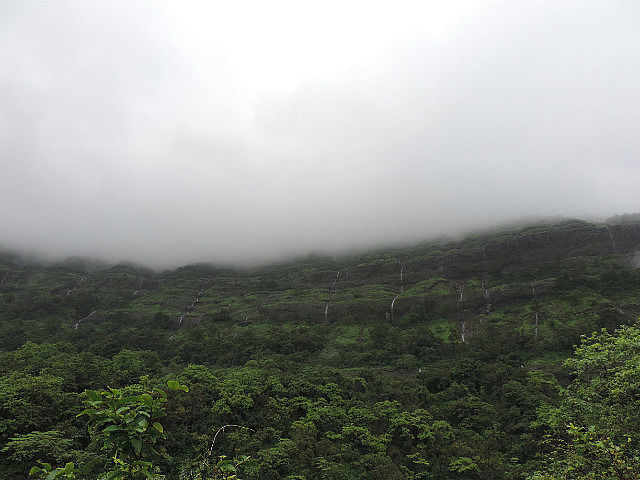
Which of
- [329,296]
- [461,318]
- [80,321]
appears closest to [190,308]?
[80,321]

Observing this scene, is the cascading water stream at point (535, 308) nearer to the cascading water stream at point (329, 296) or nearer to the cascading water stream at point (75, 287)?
the cascading water stream at point (329, 296)

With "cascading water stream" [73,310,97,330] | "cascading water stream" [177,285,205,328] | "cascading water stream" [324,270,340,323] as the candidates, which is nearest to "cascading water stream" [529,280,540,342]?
"cascading water stream" [324,270,340,323]

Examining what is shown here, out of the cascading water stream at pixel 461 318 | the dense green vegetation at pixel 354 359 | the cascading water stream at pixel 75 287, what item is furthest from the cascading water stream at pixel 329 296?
the cascading water stream at pixel 75 287

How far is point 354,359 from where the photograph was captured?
152 feet

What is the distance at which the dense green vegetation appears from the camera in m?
16.4

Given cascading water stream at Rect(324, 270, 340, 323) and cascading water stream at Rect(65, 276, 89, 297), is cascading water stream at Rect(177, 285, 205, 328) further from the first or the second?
cascading water stream at Rect(65, 276, 89, 297)

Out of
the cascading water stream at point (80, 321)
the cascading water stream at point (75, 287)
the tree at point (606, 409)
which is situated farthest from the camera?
the cascading water stream at point (75, 287)

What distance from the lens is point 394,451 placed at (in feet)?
70.1

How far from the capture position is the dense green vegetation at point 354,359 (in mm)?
16406

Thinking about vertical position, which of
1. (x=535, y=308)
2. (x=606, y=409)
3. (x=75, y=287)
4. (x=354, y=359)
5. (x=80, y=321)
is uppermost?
(x=606, y=409)

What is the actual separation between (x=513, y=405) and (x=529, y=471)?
974 cm

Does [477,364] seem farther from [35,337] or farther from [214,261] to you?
[214,261]

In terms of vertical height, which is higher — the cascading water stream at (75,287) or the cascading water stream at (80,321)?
the cascading water stream at (75,287)

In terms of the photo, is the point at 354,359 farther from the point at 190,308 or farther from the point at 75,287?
the point at 75,287
